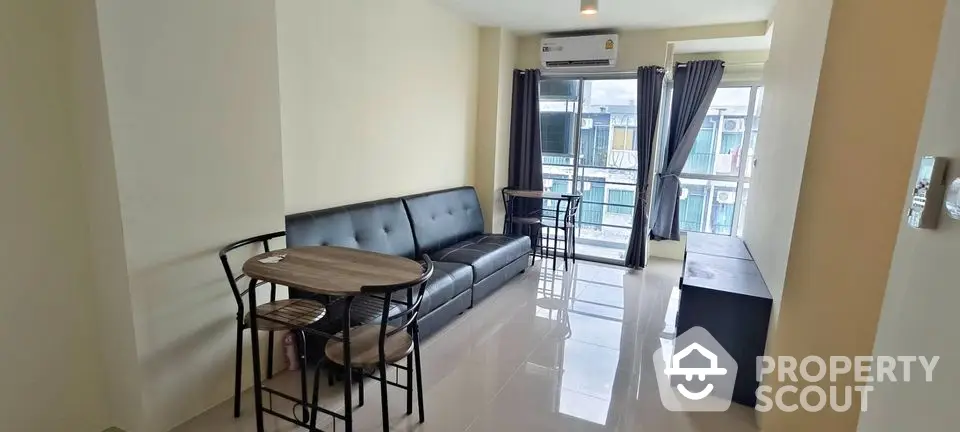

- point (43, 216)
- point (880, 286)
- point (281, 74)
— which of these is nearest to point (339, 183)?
point (281, 74)

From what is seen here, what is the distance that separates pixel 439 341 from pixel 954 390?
2.59 metres

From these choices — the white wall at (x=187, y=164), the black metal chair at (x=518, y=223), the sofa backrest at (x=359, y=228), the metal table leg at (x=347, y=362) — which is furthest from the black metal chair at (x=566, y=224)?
the metal table leg at (x=347, y=362)

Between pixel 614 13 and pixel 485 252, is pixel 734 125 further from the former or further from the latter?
pixel 485 252

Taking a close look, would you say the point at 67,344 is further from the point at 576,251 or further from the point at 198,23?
the point at 576,251

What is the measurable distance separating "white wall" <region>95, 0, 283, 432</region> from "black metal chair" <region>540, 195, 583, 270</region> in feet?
10.1

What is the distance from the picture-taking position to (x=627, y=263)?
5.06m

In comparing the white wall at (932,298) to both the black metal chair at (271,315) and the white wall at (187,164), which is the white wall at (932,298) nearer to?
the black metal chair at (271,315)

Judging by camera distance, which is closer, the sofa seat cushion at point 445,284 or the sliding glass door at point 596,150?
the sofa seat cushion at point 445,284

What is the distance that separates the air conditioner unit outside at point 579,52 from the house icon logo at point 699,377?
315 centimetres

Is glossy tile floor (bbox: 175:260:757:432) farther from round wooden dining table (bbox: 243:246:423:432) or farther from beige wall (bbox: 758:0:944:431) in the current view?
beige wall (bbox: 758:0:944:431)

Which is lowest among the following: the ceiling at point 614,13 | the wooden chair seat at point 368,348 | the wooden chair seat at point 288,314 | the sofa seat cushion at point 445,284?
the sofa seat cushion at point 445,284

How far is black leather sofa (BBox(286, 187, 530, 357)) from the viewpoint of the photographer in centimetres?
290

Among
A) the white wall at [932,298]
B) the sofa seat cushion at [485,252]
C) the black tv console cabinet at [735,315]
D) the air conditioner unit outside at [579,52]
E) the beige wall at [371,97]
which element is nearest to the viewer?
the white wall at [932,298]

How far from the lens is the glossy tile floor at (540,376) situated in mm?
2189
